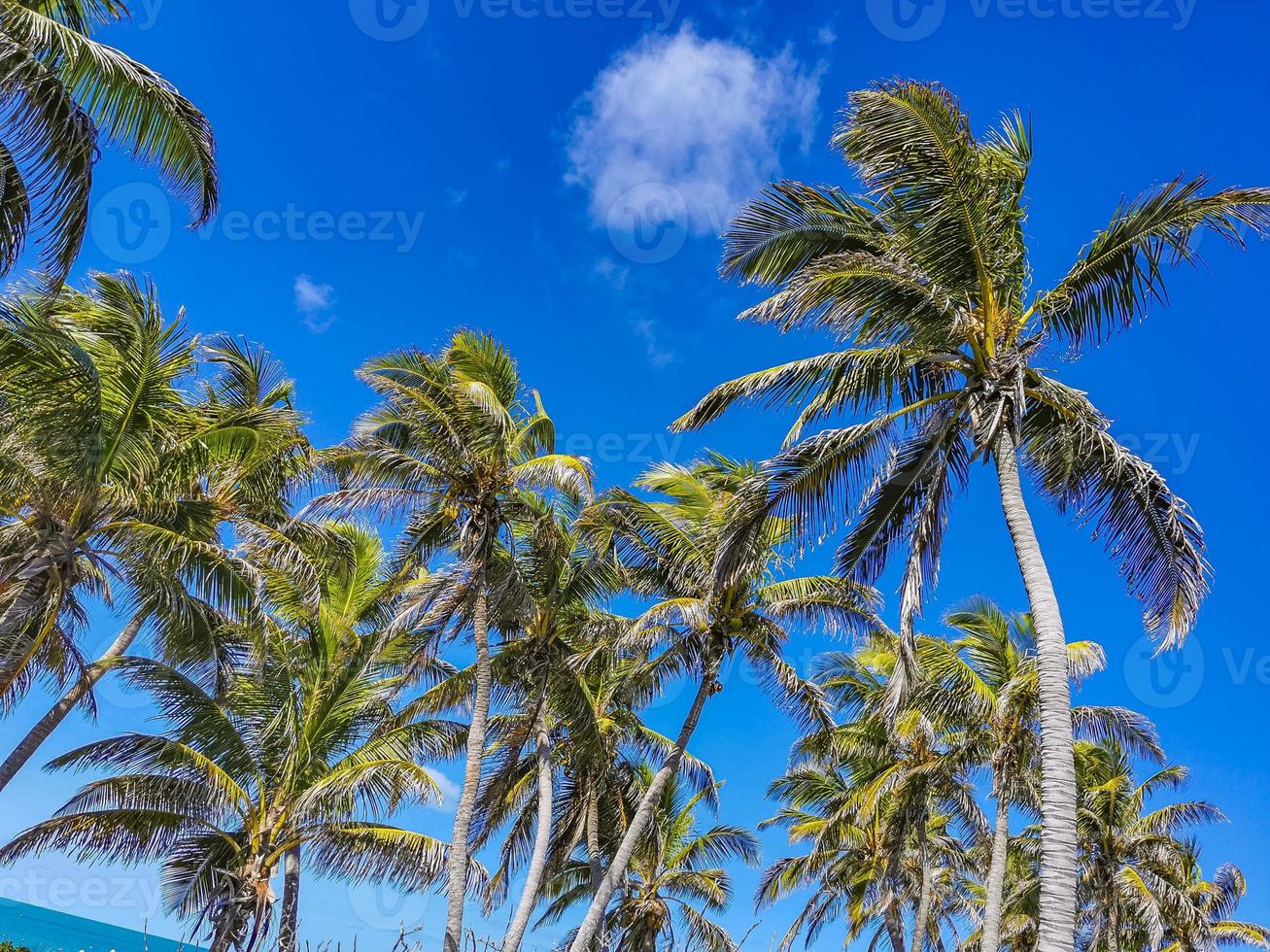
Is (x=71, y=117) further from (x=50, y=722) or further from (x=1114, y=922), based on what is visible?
(x=1114, y=922)

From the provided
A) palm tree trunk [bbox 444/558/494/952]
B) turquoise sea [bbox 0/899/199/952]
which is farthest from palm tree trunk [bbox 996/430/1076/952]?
turquoise sea [bbox 0/899/199/952]

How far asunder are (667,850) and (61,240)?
899 inches

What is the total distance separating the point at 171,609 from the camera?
46.7ft

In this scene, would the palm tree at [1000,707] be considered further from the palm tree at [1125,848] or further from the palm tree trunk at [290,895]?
the palm tree trunk at [290,895]

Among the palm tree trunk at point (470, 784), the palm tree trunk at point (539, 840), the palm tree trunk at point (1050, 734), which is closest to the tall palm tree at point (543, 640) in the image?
the palm tree trunk at point (539, 840)

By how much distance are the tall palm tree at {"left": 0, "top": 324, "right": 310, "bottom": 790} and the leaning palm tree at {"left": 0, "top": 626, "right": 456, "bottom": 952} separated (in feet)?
2.03

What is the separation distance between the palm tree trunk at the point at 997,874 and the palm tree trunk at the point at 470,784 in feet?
32.9

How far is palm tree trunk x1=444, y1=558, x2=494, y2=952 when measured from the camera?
1396cm

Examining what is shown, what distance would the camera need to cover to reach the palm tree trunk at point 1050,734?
303 inches

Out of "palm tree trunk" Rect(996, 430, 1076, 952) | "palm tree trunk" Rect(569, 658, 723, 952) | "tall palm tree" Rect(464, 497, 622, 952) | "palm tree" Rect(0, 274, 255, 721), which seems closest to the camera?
"palm tree trunk" Rect(996, 430, 1076, 952)

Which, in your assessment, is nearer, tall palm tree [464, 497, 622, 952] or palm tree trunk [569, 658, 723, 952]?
palm tree trunk [569, 658, 723, 952]

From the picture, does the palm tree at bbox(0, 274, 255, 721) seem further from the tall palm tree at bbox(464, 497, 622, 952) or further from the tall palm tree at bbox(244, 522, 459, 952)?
the tall palm tree at bbox(464, 497, 622, 952)

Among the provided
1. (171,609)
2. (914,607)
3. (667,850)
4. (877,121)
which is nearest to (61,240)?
(171,609)

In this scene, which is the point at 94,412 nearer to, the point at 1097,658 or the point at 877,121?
the point at 877,121
